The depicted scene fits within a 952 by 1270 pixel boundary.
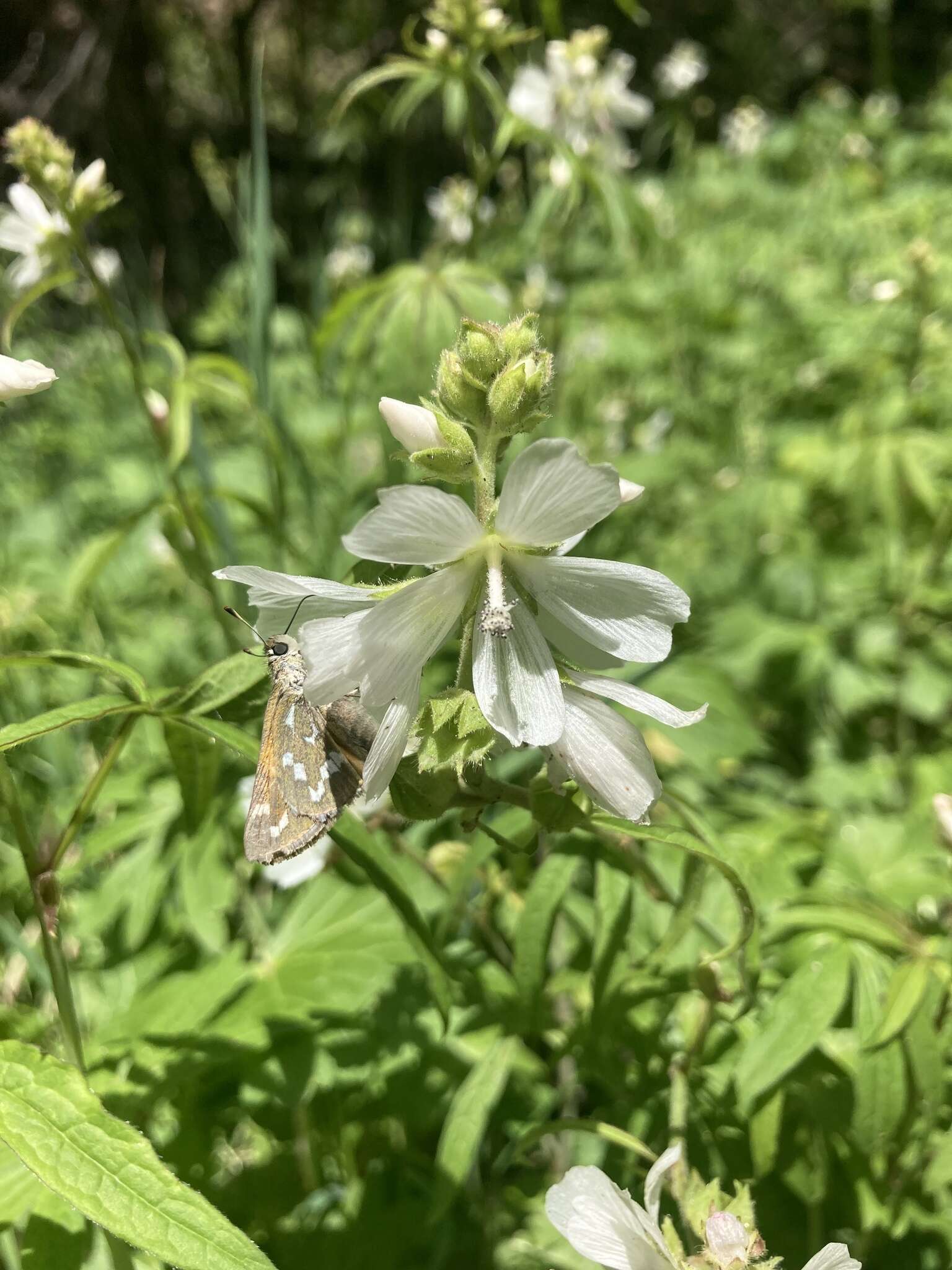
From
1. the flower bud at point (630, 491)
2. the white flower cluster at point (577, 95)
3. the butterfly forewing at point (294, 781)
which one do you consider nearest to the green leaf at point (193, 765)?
the butterfly forewing at point (294, 781)

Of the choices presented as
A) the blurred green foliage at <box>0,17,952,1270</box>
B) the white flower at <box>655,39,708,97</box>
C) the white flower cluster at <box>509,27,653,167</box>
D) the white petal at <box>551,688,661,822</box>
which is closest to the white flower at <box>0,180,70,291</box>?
the blurred green foliage at <box>0,17,952,1270</box>

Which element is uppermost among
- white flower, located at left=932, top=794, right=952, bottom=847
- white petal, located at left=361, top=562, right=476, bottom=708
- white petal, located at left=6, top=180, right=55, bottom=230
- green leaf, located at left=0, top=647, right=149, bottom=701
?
white petal, located at left=6, top=180, right=55, bottom=230

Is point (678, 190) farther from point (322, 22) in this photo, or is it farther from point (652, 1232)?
point (652, 1232)

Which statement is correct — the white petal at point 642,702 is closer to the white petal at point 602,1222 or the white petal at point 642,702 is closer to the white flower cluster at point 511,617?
the white flower cluster at point 511,617

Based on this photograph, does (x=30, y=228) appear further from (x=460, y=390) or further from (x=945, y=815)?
(x=945, y=815)

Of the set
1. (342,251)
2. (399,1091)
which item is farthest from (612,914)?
(342,251)

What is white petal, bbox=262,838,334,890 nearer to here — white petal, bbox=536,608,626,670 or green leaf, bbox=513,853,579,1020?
green leaf, bbox=513,853,579,1020

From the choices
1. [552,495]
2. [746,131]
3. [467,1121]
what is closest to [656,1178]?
[467,1121]
